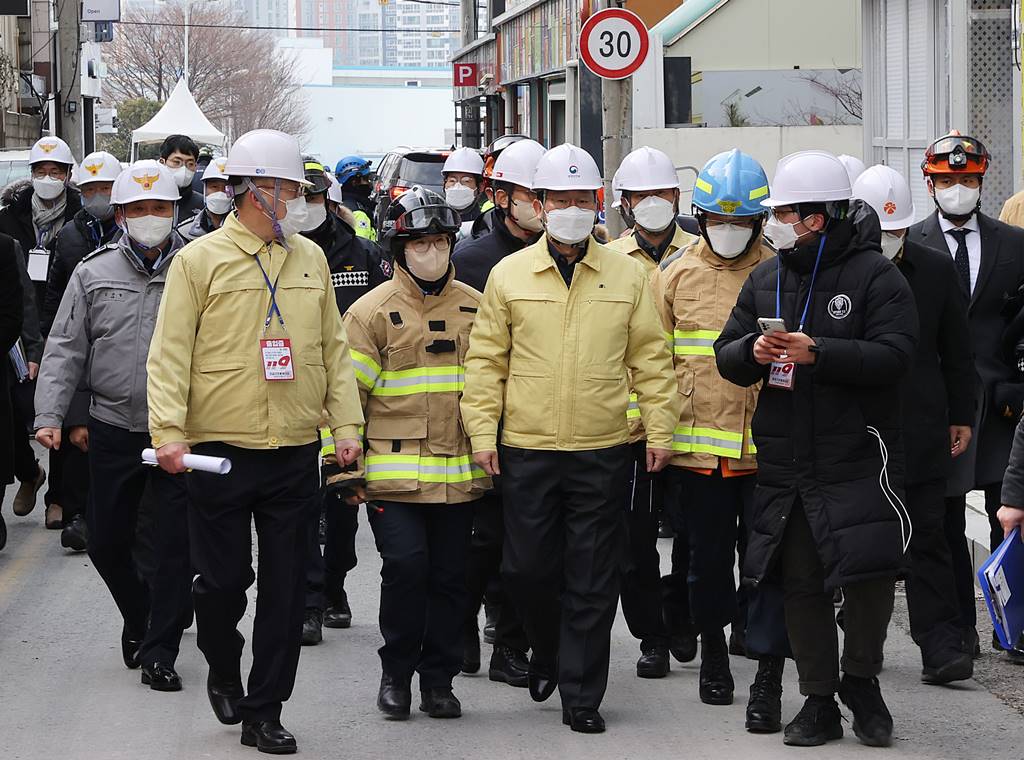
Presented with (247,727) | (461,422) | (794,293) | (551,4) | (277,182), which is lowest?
(247,727)

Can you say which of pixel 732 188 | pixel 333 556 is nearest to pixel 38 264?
pixel 333 556

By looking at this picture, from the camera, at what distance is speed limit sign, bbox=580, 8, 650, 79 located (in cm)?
1505

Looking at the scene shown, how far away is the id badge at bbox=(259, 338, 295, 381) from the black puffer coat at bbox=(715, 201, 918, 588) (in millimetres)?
1555

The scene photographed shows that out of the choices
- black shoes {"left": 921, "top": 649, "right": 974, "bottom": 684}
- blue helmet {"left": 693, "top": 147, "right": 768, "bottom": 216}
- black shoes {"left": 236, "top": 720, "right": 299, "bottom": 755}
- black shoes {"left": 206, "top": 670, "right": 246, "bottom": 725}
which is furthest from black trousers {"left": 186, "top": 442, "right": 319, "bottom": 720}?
black shoes {"left": 921, "top": 649, "right": 974, "bottom": 684}

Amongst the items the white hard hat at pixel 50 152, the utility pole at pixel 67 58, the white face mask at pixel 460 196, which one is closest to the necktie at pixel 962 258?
the white face mask at pixel 460 196

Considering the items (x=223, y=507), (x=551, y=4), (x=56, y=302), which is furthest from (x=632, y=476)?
(x=551, y=4)

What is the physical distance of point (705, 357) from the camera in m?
6.97

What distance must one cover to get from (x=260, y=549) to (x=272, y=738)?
67 cm

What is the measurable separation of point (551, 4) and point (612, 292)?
31.6 metres

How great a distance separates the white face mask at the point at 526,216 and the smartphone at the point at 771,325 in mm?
1740

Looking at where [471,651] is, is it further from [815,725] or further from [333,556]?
[815,725]

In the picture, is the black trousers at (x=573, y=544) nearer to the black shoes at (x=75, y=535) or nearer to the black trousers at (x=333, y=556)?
the black trousers at (x=333, y=556)

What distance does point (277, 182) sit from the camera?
6.24m

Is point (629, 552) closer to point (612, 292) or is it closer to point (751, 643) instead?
point (751, 643)
